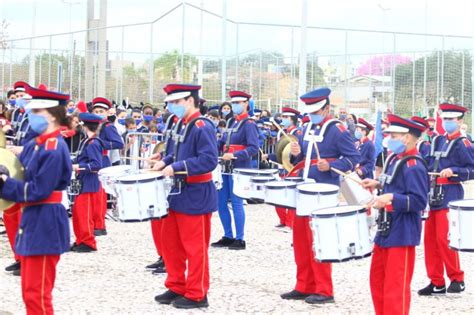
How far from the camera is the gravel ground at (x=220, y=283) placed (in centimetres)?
839

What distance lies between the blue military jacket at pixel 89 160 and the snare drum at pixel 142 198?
137 inches

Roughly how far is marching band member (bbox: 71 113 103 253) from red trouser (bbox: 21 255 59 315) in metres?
5.21

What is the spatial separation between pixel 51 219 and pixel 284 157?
5641mm

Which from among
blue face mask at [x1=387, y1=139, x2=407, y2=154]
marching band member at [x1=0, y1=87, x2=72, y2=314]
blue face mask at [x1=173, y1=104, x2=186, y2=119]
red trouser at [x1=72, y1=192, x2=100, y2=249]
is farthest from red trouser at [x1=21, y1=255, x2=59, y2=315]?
red trouser at [x1=72, y1=192, x2=100, y2=249]

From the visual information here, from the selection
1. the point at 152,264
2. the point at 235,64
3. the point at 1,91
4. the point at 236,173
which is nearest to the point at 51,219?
the point at 152,264

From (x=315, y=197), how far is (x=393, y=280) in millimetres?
1631

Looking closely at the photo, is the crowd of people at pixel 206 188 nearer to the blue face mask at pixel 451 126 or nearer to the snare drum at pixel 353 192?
the blue face mask at pixel 451 126

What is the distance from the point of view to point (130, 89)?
24609mm

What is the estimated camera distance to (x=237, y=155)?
1187cm

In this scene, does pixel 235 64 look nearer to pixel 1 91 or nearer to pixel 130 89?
pixel 130 89

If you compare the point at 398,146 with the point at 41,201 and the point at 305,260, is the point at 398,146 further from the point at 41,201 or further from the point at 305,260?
the point at 41,201

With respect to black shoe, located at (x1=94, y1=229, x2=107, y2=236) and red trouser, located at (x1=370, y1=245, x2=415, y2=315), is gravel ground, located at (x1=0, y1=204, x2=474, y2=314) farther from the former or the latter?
red trouser, located at (x1=370, y1=245, x2=415, y2=315)

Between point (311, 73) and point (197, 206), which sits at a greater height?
point (311, 73)

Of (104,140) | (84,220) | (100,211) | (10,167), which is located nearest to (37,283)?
(10,167)
